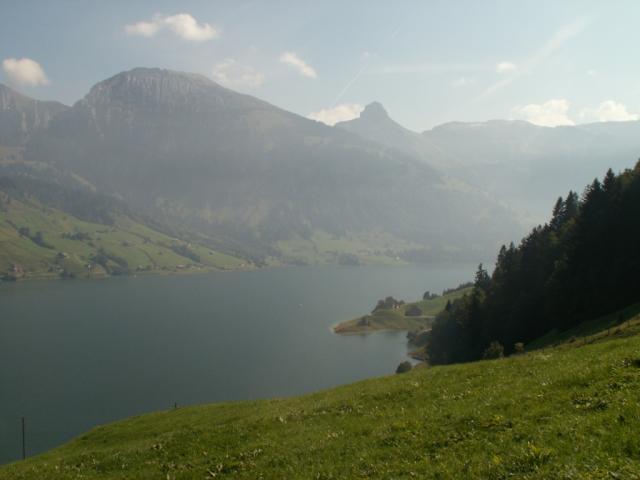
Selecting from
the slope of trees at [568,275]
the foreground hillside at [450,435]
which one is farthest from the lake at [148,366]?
the foreground hillside at [450,435]

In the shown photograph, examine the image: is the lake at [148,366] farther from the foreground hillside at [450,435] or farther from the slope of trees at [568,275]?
the foreground hillside at [450,435]

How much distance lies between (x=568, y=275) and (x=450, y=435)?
201 feet

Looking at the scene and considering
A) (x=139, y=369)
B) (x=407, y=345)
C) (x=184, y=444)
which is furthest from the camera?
(x=407, y=345)

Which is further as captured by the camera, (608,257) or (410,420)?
(608,257)

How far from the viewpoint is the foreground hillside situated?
13266mm

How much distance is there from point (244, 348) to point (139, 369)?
122ft

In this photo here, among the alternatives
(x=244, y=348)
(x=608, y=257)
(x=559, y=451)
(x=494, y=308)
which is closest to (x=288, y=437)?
(x=559, y=451)

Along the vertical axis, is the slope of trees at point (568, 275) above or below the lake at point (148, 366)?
above

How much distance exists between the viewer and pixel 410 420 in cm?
2073

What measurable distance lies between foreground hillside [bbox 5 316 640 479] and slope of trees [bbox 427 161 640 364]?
138ft

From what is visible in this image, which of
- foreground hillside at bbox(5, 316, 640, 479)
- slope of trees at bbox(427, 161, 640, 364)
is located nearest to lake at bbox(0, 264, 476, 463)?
slope of trees at bbox(427, 161, 640, 364)

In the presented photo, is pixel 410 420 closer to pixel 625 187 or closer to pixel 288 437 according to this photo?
pixel 288 437

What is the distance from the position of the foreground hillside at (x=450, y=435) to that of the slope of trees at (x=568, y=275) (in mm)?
41932

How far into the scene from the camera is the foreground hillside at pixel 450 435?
→ 1327 cm
